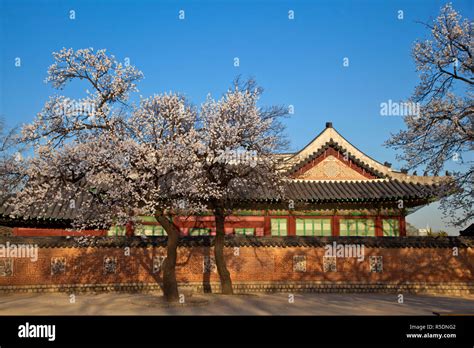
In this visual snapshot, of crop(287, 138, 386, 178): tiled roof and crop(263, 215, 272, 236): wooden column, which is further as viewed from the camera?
crop(287, 138, 386, 178): tiled roof

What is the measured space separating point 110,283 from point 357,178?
53.0 feet

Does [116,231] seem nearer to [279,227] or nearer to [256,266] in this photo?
[256,266]

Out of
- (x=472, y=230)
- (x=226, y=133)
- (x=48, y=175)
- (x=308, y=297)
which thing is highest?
(x=226, y=133)

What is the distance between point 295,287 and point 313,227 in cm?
466

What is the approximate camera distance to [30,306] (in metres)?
18.6

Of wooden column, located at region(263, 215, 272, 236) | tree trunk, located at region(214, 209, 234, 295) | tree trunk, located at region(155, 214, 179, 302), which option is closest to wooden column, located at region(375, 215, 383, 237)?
wooden column, located at region(263, 215, 272, 236)

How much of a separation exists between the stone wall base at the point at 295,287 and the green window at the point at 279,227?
3913 millimetres

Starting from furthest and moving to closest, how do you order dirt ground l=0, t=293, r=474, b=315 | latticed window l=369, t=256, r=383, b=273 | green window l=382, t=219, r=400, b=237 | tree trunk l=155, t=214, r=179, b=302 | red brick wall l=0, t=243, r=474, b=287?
green window l=382, t=219, r=400, b=237, latticed window l=369, t=256, r=383, b=273, red brick wall l=0, t=243, r=474, b=287, tree trunk l=155, t=214, r=179, b=302, dirt ground l=0, t=293, r=474, b=315

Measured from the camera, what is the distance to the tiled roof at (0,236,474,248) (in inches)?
957

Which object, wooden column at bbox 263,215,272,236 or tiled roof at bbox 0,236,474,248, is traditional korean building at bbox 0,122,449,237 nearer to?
wooden column at bbox 263,215,272,236

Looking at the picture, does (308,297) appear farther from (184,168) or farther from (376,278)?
(184,168)

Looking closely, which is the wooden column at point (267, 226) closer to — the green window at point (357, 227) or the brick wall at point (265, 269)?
the brick wall at point (265, 269)

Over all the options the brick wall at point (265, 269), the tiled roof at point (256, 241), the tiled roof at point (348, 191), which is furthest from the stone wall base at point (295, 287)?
the tiled roof at point (348, 191)

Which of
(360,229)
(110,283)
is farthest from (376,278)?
(110,283)
